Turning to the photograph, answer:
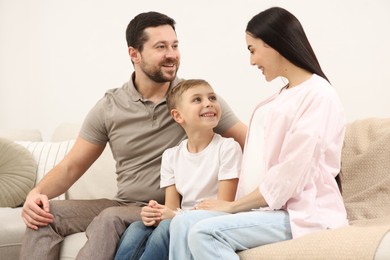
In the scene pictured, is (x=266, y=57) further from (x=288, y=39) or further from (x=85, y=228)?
(x=85, y=228)

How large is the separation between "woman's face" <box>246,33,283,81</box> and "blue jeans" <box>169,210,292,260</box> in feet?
1.50

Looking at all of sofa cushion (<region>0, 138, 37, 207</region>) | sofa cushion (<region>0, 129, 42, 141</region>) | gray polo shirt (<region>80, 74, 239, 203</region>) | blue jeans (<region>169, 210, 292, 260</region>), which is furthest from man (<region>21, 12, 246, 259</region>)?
sofa cushion (<region>0, 129, 42, 141</region>)

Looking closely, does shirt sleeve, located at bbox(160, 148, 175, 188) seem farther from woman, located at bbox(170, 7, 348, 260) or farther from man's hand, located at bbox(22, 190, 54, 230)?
man's hand, located at bbox(22, 190, 54, 230)

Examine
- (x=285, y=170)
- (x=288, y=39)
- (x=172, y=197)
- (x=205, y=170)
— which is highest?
(x=288, y=39)

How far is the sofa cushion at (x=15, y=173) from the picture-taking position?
3.06 metres

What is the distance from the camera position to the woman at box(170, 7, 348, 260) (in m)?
1.97

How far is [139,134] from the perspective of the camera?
2.61 meters

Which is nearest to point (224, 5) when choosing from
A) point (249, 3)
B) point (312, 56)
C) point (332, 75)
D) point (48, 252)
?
point (249, 3)

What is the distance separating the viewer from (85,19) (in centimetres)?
372

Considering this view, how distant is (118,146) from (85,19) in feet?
4.26

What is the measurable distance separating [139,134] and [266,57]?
66 centimetres

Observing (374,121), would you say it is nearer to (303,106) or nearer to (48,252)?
(303,106)

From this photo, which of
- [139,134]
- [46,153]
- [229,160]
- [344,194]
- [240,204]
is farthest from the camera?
[46,153]

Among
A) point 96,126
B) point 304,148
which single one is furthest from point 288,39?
point 96,126
